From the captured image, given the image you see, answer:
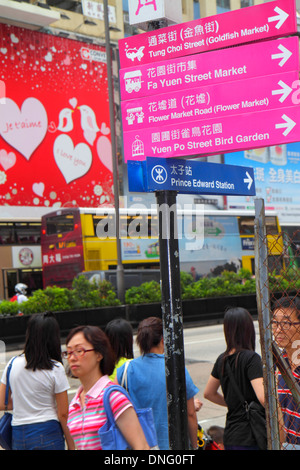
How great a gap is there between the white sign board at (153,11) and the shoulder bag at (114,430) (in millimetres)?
2200

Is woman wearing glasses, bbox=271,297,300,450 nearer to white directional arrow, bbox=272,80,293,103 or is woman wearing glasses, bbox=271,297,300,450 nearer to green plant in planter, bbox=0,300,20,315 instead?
white directional arrow, bbox=272,80,293,103

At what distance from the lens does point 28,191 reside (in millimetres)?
27875

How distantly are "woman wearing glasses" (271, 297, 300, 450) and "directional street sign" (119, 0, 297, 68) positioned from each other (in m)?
1.45

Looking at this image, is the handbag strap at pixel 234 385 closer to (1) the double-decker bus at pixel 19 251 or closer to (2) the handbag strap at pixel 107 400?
(2) the handbag strap at pixel 107 400

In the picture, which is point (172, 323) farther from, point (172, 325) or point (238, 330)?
point (238, 330)

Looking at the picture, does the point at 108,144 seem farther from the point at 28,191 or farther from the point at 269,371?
the point at 269,371

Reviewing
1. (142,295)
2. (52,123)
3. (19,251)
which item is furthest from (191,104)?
(52,123)

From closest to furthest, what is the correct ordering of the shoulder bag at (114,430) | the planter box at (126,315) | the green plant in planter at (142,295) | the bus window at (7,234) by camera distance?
the shoulder bag at (114,430) → the planter box at (126,315) → the green plant in planter at (142,295) → the bus window at (7,234)

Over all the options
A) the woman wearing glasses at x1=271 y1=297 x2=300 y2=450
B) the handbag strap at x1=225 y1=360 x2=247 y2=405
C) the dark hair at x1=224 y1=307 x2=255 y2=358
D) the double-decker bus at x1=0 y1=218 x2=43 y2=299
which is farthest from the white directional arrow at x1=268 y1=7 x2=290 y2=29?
the double-decker bus at x1=0 y1=218 x2=43 y2=299

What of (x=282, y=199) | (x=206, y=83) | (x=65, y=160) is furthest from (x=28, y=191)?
(x=206, y=83)

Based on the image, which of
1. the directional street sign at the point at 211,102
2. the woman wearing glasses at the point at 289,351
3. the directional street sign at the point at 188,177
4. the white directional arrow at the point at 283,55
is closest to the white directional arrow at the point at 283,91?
the directional street sign at the point at 211,102

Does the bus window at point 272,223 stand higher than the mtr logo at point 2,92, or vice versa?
the mtr logo at point 2,92

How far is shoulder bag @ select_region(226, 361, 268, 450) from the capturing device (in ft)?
11.8

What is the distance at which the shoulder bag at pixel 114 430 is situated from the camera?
263cm
